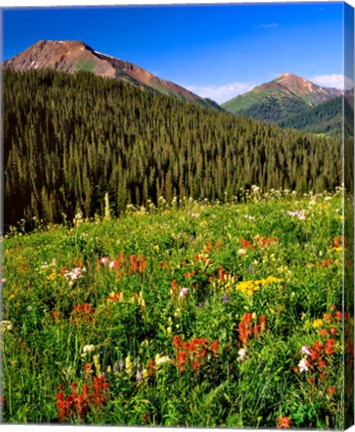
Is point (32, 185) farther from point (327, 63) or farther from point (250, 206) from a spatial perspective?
point (327, 63)

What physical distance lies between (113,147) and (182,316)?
1494mm

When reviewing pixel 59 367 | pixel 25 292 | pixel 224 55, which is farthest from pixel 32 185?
pixel 224 55

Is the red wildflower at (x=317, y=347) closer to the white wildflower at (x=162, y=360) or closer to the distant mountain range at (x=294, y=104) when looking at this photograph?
the white wildflower at (x=162, y=360)

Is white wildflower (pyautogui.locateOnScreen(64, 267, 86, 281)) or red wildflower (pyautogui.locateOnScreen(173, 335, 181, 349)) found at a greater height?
white wildflower (pyautogui.locateOnScreen(64, 267, 86, 281))

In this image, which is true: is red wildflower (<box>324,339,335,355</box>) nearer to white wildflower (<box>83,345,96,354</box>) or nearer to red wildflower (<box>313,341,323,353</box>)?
red wildflower (<box>313,341,323,353</box>)

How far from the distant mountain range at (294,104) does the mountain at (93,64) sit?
0.31 meters

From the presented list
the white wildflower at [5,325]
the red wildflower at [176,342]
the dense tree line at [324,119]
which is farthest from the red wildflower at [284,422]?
the white wildflower at [5,325]

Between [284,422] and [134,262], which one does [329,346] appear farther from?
[134,262]

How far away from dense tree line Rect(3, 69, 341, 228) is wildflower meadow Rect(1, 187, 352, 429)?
0.52 ft

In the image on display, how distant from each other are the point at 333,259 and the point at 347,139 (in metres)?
0.86

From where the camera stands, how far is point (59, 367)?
18.3ft

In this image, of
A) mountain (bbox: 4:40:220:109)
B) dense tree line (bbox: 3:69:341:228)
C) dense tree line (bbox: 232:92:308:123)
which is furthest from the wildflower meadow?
mountain (bbox: 4:40:220:109)

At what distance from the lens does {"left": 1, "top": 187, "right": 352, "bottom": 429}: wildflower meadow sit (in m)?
5.23

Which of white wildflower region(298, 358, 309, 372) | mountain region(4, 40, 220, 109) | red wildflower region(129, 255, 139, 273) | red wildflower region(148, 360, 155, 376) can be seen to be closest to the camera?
white wildflower region(298, 358, 309, 372)
